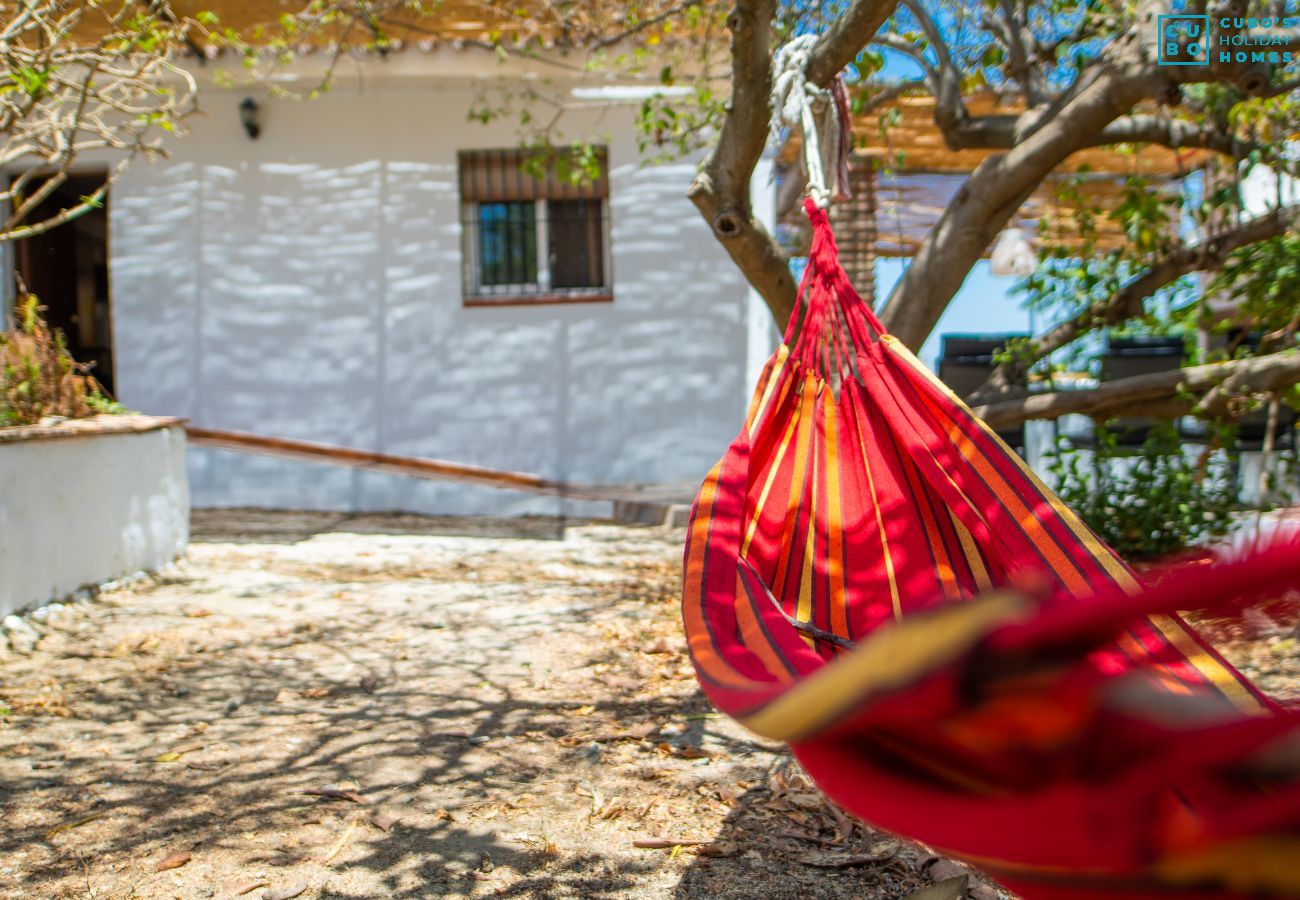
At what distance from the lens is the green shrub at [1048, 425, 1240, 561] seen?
390cm

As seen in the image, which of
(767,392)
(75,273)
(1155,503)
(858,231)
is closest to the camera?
(767,392)

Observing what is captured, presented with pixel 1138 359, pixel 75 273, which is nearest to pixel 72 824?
pixel 1138 359

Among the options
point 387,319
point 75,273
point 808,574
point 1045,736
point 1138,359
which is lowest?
point 808,574

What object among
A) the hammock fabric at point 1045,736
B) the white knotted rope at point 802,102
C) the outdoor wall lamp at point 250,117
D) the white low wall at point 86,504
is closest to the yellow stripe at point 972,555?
the hammock fabric at point 1045,736

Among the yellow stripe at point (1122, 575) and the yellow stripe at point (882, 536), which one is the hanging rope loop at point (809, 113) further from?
the yellow stripe at point (882, 536)

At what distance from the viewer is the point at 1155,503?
3.94 metres

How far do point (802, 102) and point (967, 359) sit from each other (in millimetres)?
3799

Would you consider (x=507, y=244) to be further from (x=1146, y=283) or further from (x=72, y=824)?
(x=72, y=824)

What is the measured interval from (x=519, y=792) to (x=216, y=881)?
0.70 meters

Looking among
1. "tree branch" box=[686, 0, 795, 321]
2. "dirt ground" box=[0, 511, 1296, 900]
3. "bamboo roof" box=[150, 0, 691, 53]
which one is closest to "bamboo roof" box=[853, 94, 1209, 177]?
"bamboo roof" box=[150, 0, 691, 53]

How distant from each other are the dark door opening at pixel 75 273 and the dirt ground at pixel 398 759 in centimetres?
489

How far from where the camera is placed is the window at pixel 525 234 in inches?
275

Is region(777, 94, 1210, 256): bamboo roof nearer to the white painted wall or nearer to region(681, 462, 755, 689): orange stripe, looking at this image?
the white painted wall

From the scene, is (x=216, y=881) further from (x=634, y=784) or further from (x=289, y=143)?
(x=289, y=143)
